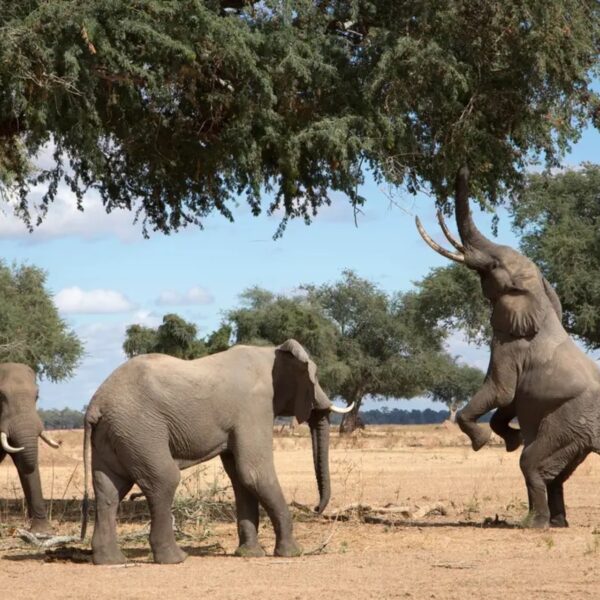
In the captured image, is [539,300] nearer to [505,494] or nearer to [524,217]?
[505,494]

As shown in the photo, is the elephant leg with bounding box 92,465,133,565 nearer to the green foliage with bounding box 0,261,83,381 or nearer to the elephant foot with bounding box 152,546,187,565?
the elephant foot with bounding box 152,546,187,565

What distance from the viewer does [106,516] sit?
10.9 meters

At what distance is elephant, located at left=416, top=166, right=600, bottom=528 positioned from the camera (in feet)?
43.3

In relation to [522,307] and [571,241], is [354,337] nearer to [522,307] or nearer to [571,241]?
[571,241]

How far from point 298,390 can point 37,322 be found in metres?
44.3

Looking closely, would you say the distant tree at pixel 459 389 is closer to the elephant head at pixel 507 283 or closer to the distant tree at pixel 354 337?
the distant tree at pixel 354 337

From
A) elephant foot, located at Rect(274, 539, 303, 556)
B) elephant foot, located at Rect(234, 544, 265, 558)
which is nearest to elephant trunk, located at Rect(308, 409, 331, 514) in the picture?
elephant foot, located at Rect(274, 539, 303, 556)

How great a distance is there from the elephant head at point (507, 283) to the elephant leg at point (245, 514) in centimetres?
350

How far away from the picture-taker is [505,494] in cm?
1880

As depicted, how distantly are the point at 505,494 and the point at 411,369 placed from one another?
5161 cm

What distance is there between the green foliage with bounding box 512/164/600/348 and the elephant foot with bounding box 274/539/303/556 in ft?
91.1

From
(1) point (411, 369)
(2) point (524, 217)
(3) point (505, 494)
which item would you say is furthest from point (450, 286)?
(3) point (505, 494)

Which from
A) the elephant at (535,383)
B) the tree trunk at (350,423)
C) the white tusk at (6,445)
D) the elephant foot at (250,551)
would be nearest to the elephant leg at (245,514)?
the elephant foot at (250,551)

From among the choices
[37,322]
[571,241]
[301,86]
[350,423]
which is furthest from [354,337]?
[301,86]
